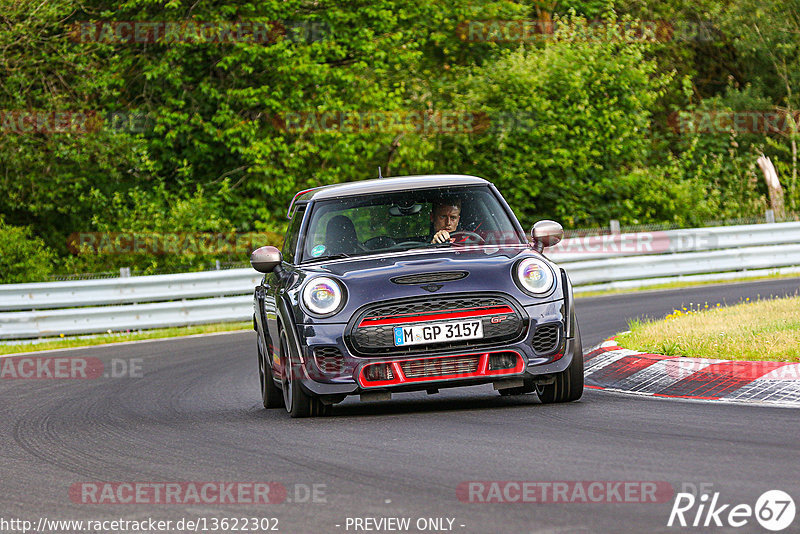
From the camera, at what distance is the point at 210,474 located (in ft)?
22.2

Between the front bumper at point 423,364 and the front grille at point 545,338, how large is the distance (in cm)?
2

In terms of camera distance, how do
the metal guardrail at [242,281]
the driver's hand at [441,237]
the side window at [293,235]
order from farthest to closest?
the metal guardrail at [242,281], the side window at [293,235], the driver's hand at [441,237]

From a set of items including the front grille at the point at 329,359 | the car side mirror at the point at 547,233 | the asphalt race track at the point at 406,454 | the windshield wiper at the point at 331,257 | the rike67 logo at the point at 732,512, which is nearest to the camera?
the rike67 logo at the point at 732,512

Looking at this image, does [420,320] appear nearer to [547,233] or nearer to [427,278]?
[427,278]

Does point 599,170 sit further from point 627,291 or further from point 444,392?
point 444,392

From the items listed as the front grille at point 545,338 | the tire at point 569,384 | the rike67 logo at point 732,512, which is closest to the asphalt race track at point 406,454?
the rike67 logo at point 732,512

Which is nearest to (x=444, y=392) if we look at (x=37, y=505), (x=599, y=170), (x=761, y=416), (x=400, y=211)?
(x=400, y=211)

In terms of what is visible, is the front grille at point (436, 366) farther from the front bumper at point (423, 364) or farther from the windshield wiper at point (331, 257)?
the windshield wiper at point (331, 257)

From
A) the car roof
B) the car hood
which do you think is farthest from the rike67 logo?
the car roof

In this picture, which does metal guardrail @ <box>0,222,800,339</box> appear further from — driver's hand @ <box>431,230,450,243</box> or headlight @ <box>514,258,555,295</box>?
headlight @ <box>514,258,555,295</box>

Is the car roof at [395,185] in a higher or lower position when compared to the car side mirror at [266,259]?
higher

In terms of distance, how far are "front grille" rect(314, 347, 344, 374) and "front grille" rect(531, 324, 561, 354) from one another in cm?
124

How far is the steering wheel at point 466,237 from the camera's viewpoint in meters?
9.40

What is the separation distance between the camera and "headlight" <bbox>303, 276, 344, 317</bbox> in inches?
332
